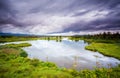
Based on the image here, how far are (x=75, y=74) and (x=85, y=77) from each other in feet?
4.55

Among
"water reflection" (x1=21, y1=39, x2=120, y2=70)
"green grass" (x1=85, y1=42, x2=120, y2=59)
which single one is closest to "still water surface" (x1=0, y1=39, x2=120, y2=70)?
"water reflection" (x1=21, y1=39, x2=120, y2=70)

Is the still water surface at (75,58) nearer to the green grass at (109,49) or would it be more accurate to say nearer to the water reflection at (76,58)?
the water reflection at (76,58)

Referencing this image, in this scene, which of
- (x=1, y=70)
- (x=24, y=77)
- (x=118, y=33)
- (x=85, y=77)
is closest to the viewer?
(x=24, y=77)

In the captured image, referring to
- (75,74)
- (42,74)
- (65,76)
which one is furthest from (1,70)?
(75,74)

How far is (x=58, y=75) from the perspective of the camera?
13961mm

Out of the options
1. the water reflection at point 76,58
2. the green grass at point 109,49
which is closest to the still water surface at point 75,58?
the water reflection at point 76,58

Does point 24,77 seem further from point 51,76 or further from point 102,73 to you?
point 102,73

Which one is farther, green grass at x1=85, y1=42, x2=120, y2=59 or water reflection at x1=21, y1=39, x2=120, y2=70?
green grass at x1=85, y1=42, x2=120, y2=59

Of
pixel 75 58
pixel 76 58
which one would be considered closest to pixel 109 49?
pixel 76 58

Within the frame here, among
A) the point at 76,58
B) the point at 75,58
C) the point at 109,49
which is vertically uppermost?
the point at 109,49

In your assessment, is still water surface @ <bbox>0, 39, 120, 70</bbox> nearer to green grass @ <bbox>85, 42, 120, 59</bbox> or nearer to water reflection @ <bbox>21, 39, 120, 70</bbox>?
water reflection @ <bbox>21, 39, 120, 70</bbox>

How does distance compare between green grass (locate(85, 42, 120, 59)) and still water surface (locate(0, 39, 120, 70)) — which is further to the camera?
green grass (locate(85, 42, 120, 59))

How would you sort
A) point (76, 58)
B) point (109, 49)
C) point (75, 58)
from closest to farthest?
point (75, 58)
point (76, 58)
point (109, 49)

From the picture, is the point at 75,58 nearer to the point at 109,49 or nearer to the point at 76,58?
the point at 76,58
